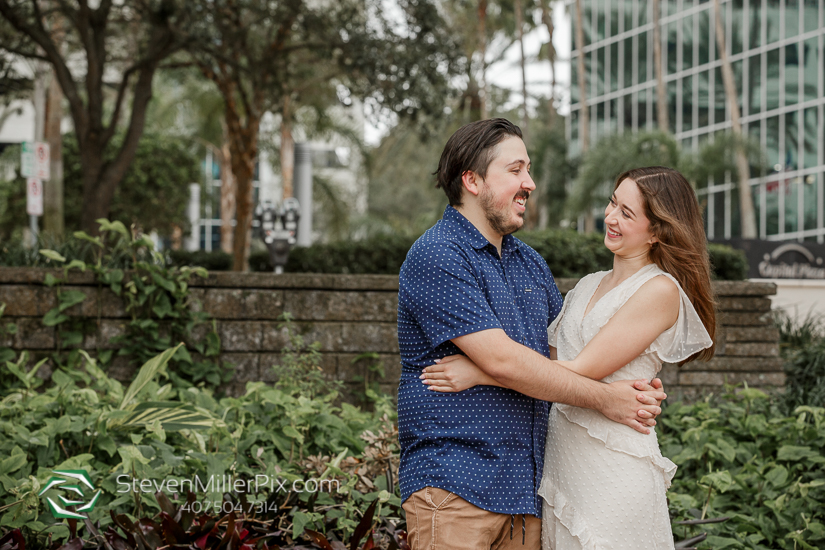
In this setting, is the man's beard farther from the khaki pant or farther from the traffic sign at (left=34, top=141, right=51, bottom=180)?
the traffic sign at (left=34, top=141, right=51, bottom=180)

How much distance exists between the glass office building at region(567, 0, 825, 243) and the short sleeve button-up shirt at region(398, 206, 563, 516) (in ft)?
67.2

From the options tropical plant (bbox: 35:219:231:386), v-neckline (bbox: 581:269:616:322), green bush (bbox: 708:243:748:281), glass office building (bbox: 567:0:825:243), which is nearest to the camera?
v-neckline (bbox: 581:269:616:322)

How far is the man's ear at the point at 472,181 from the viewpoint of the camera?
231 cm

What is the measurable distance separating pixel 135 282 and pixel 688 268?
392 cm

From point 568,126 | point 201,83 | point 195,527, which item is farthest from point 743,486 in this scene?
point 568,126

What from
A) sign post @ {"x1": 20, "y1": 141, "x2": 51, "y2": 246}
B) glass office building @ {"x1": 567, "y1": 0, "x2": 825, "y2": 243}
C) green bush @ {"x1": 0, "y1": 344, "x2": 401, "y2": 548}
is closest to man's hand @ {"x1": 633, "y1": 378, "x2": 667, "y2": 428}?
Answer: green bush @ {"x1": 0, "y1": 344, "x2": 401, "y2": 548}

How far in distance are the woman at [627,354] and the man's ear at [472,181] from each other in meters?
0.44

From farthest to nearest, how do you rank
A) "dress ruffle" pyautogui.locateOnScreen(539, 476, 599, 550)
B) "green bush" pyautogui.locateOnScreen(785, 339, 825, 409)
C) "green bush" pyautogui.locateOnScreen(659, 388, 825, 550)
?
"green bush" pyautogui.locateOnScreen(785, 339, 825, 409) → "green bush" pyautogui.locateOnScreen(659, 388, 825, 550) → "dress ruffle" pyautogui.locateOnScreen(539, 476, 599, 550)

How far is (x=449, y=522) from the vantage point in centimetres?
210

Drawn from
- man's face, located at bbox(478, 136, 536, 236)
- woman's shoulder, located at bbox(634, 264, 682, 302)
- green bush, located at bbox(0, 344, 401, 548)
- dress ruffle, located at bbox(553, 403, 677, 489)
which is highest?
man's face, located at bbox(478, 136, 536, 236)

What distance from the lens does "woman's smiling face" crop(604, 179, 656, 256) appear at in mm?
2393

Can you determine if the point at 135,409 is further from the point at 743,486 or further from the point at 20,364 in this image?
the point at 743,486

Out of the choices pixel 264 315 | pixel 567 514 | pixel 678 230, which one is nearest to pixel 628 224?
pixel 678 230

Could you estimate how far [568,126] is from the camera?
1316 inches
